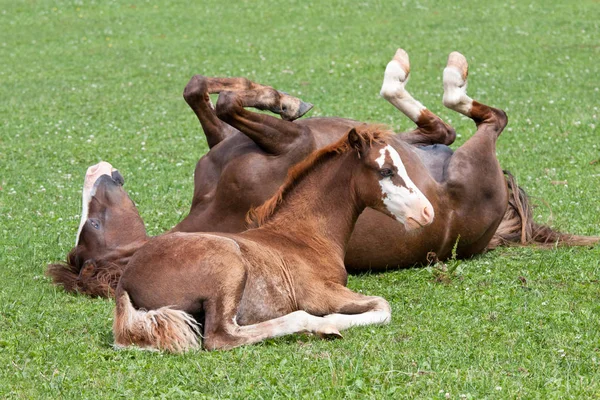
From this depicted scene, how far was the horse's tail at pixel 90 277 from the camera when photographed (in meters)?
7.34

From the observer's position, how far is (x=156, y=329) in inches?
219

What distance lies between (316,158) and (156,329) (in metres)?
1.75

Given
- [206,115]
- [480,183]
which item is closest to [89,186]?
[206,115]

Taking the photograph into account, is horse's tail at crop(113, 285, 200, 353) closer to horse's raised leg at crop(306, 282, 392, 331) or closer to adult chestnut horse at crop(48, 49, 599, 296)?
horse's raised leg at crop(306, 282, 392, 331)

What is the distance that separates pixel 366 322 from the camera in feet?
20.0

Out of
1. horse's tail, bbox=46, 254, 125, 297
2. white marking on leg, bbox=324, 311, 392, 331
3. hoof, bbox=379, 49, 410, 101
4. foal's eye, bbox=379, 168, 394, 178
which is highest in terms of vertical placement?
hoof, bbox=379, 49, 410, 101

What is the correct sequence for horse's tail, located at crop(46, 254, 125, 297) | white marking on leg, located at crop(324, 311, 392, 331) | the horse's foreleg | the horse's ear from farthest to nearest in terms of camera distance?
horse's tail, located at crop(46, 254, 125, 297), the horse's ear, white marking on leg, located at crop(324, 311, 392, 331), the horse's foreleg

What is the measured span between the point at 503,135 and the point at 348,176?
7.63 m

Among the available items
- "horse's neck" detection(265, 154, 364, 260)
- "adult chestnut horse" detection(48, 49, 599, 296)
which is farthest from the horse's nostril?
"adult chestnut horse" detection(48, 49, 599, 296)

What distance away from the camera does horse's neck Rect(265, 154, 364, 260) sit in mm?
6578

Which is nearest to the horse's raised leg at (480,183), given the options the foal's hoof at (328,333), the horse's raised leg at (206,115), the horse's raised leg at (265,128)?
the horse's raised leg at (265,128)

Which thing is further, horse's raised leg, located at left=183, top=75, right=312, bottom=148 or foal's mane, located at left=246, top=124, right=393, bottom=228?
horse's raised leg, located at left=183, top=75, right=312, bottom=148

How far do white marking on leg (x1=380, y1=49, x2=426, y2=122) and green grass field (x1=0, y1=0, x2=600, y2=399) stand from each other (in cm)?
154

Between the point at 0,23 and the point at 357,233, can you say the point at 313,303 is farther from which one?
the point at 0,23
